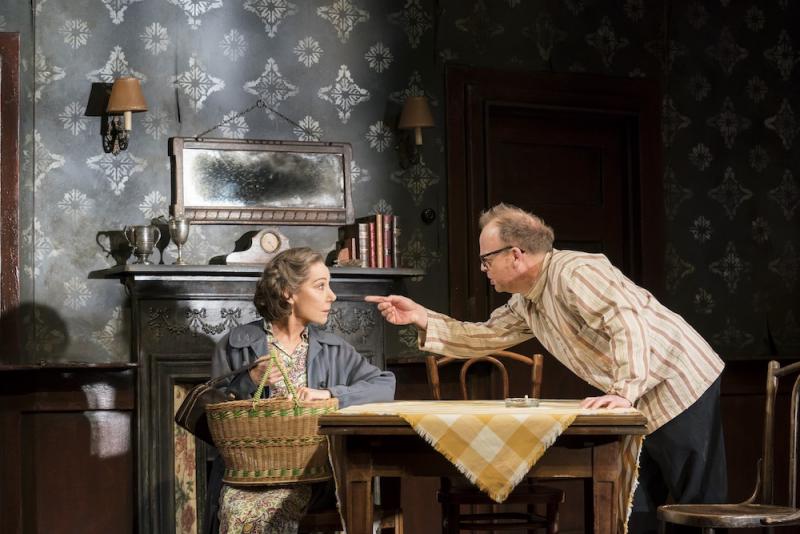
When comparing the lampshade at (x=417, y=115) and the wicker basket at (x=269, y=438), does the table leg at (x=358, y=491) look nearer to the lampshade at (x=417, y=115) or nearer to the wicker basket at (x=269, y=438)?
the wicker basket at (x=269, y=438)

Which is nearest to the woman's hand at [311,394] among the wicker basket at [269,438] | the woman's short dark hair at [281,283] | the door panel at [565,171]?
the wicker basket at [269,438]

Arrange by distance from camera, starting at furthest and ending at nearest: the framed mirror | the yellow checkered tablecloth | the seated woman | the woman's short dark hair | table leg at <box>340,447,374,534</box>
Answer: the framed mirror, the woman's short dark hair, the seated woman, table leg at <box>340,447,374,534</box>, the yellow checkered tablecloth

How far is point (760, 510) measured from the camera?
3312 mm

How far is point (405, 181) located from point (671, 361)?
2532 millimetres

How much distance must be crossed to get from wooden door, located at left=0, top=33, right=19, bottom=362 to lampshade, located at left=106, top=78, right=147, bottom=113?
0.43 m

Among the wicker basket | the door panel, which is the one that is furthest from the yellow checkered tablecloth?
the door panel

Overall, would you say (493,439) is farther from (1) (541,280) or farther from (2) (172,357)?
(2) (172,357)

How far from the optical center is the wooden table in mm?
2945

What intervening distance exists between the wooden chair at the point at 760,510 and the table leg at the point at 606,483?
36cm

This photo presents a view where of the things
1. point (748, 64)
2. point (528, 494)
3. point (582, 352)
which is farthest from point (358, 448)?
point (748, 64)

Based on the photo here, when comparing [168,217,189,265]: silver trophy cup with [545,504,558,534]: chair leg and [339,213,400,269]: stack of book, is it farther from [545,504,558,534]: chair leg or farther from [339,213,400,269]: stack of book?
[545,504,558,534]: chair leg

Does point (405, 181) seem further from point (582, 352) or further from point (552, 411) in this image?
point (552, 411)

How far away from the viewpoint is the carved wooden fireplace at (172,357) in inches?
201

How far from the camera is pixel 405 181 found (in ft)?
19.1
